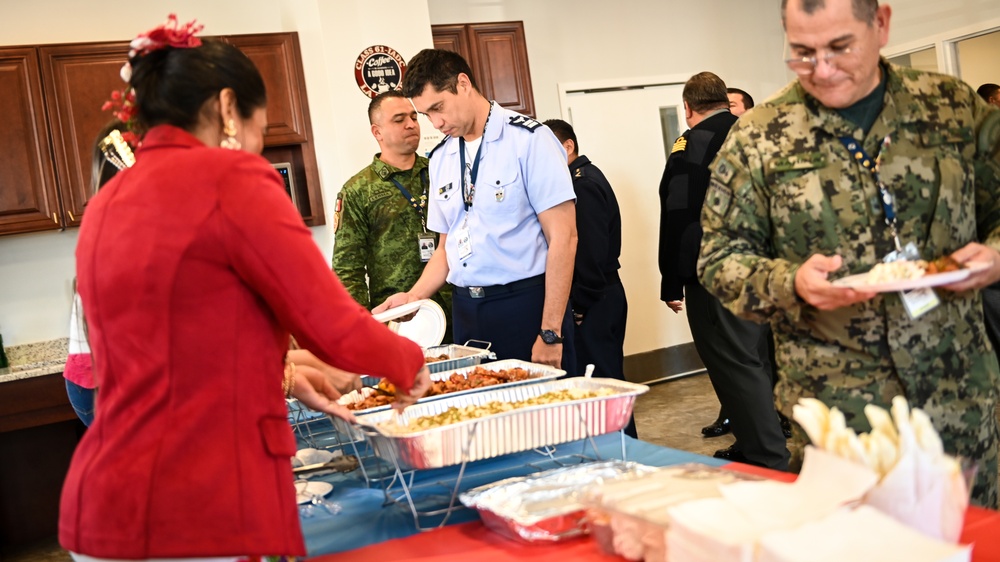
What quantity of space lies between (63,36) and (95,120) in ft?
2.30

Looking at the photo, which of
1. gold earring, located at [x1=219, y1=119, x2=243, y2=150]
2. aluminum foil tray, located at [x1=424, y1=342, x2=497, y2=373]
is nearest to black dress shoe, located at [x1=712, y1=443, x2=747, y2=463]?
aluminum foil tray, located at [x1=424, y1=342, x2=497, y2=373]

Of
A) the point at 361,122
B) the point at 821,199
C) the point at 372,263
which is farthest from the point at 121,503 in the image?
the point at 361,122

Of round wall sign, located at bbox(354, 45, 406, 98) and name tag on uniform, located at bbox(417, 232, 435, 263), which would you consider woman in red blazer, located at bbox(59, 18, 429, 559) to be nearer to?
name tag on uniform, located at bbox(417, 232, 435, 263)

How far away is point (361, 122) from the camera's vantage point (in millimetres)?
4523

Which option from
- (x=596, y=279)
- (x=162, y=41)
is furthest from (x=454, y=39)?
(x=162, y=41)

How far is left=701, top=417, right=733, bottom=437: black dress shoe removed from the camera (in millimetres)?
4732

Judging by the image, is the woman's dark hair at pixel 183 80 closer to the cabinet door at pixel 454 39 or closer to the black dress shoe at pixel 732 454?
the black dress shoe at pixel 732 454

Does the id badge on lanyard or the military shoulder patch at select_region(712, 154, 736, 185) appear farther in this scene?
the military shoulder patch at select_region(712, 154, 736, 185)

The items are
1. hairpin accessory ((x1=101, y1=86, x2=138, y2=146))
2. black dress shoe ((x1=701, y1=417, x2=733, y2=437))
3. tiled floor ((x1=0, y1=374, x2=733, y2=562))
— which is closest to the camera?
hairpin accessory ((x1=101, y1=86, x2=138, y2=146))

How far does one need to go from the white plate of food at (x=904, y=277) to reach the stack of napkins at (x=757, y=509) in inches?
14.4

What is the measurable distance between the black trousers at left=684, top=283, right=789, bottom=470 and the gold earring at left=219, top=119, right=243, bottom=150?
102 inches

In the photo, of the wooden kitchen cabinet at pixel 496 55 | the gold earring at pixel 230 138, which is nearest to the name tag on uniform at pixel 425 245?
the wooden kitchen cabinet at pixel 496 55

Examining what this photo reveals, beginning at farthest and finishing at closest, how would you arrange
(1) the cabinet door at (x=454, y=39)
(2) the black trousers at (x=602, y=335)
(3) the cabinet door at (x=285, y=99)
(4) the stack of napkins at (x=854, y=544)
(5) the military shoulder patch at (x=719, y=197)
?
(1) the cabinet door at (x=454, y=39)
(3) the cabinet door at (x=285, y=99)
(2) the black trousers at (x=602, y=335)
(5) the military shoulder patch at (x=719, y=197)
(4) the stack of napkins at (x=854, y=544)

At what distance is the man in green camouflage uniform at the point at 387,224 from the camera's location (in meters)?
3.62
